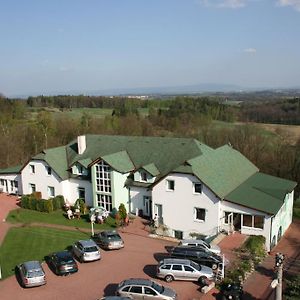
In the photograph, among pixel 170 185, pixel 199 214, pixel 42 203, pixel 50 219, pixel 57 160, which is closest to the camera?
pixel 199 214

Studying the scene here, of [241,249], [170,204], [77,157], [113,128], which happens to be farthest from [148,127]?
[241,249]

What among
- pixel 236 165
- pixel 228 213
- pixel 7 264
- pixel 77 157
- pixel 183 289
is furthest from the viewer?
pixel 77 157

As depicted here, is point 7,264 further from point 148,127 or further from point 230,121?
point 230,121

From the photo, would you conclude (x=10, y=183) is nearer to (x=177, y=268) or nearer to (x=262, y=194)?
(x=262, y=194)

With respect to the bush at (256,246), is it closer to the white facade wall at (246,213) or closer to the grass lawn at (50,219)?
the white facade wall at (246,213)

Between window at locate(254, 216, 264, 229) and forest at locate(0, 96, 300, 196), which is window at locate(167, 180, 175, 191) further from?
forest at locate(0, 96, 300, 196)

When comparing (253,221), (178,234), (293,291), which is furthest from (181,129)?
(293,291)
